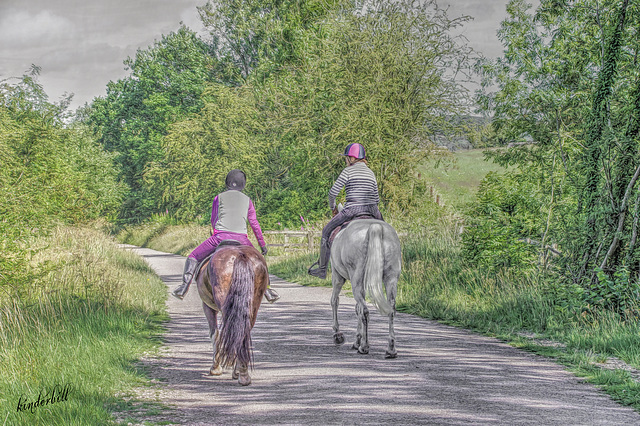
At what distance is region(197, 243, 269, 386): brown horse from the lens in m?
6.77

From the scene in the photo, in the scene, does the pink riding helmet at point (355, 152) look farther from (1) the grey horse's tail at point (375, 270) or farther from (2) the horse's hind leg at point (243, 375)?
(2) the horse's hind leg at point (243, 375)

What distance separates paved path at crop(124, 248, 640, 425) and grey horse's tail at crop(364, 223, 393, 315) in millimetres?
692

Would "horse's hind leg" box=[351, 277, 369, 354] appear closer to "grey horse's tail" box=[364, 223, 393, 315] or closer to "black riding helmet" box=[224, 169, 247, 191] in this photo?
"grey horse's tail" box=[364, 223, 393, 315]

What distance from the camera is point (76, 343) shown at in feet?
27.7

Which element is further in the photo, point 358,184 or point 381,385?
point 358,184

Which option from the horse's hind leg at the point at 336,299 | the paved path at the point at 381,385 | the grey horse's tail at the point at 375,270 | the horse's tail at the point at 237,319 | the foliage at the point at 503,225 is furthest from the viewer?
the foliage at the point at 503,225

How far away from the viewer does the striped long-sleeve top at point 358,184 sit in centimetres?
977

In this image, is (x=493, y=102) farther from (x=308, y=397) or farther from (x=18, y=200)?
(x=308, y=397)

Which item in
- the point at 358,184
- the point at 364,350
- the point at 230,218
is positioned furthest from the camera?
the point at 358,184

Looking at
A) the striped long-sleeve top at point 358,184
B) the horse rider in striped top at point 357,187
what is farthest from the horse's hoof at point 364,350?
the striped long-sleeve top at point 358,184

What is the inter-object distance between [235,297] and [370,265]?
243 centimetres

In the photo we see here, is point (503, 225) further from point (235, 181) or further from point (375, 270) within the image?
point (235, 181)

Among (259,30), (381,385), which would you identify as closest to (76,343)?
(381,385)

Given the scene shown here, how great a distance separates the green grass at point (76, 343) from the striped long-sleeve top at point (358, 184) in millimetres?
3676
